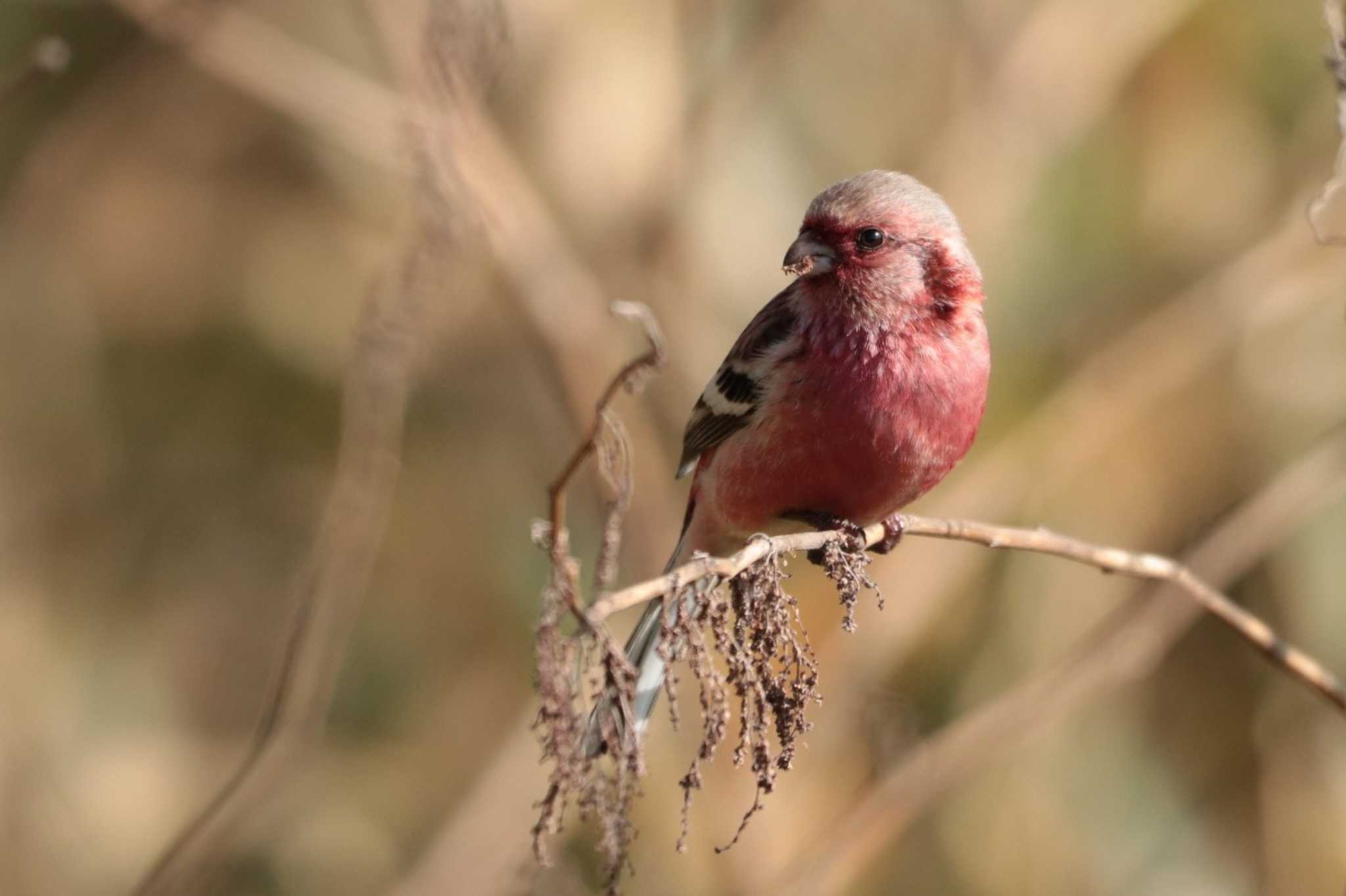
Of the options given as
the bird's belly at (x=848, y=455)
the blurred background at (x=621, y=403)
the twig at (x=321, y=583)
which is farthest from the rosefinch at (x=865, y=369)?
the blurred background at (x=621, y=403)

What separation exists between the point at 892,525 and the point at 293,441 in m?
4.93

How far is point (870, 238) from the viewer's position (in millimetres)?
4777

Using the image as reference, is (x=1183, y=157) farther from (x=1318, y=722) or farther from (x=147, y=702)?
(x=147, y=702)

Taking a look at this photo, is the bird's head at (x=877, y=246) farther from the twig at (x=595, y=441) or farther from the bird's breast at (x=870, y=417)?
the twig at (x=595, y=441)

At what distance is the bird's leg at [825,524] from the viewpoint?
4.57 meters

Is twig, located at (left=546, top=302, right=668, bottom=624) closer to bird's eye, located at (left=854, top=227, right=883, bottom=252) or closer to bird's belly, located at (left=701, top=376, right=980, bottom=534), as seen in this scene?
bird's belly, located at (left=701, top=376, right=980, bottom=534)

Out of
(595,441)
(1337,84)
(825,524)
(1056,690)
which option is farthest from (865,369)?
(595,441)

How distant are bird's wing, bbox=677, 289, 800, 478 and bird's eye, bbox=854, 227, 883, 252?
32 centimetres

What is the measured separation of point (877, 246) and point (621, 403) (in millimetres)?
2324

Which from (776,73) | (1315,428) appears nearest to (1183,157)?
(1315,428)

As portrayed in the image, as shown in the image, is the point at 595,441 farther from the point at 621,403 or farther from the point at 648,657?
the point at 621,403

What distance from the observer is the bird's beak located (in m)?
4.74

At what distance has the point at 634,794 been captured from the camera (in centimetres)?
261

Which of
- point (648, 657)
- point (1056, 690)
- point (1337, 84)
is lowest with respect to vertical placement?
point (1056, 690)
